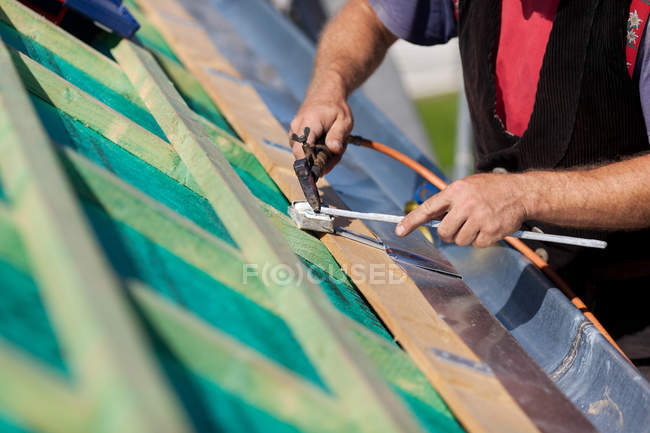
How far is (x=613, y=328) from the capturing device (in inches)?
89.2

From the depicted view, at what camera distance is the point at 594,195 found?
5.45 ft

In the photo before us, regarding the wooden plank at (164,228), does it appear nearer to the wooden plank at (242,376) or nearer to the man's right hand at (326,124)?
the wooden plank at (242,376)

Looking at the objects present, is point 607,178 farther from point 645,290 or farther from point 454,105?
point 454,105

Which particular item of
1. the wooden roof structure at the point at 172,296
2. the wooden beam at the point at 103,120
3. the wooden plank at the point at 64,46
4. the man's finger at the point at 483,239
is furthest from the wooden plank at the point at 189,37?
the man's finger at the point at 483,239

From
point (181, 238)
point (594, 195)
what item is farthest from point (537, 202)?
point (181, 238)

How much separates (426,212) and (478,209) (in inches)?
5.8

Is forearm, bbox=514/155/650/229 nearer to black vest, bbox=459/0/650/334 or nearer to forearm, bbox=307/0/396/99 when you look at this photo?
black vest, bbox=459/0/650/334

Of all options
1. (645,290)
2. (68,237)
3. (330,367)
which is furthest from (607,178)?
(68,237)

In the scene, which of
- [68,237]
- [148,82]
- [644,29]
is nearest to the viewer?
[68,237]

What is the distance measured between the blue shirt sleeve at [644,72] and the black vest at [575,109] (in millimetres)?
35

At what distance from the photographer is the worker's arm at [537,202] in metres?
1.62

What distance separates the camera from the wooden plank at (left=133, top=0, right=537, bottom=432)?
3.96 feet

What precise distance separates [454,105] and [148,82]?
12190 mm

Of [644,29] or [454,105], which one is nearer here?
[644,29]
